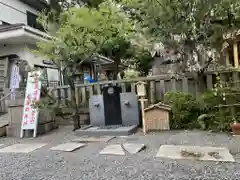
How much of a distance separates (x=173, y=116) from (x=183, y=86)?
112cm

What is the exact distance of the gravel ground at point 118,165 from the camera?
3.08 meters

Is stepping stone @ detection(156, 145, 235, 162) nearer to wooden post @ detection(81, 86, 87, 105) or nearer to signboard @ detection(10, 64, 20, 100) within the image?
wooden post @ detection(81, 86, 87, 105)

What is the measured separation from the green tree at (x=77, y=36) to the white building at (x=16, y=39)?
145 cm

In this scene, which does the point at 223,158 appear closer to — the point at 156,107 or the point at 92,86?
the point at 156,107

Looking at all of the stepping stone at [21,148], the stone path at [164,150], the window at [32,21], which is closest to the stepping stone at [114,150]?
the stone path at [164,150]

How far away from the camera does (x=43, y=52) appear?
22.0ft

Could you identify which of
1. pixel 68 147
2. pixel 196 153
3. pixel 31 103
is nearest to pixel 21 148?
pixel 68 147

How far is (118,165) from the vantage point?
3.56 m

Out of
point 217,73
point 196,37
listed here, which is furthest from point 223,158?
point 196,37

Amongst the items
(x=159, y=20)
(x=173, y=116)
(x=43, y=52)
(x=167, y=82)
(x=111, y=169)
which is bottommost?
(x=111, y=169)

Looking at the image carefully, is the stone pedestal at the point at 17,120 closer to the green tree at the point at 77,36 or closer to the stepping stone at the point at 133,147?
the green tree at the point at 77,36

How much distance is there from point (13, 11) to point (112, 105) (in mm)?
7939

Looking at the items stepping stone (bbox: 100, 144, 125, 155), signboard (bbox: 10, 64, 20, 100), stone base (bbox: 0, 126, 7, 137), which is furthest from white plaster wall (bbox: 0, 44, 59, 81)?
stepping stone (bbox: 100, 144, 125, 155)

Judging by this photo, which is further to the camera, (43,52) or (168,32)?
(43,52)
